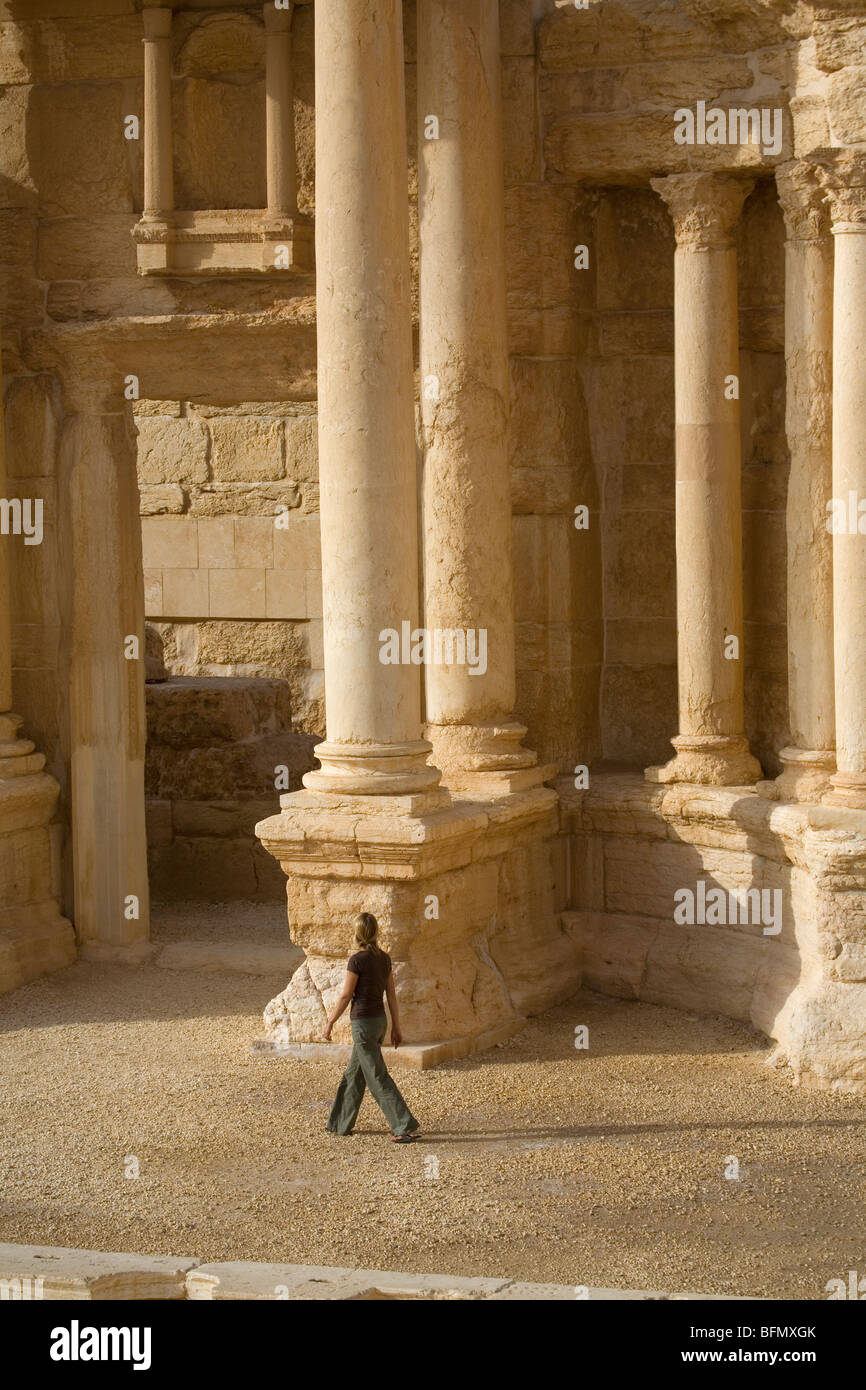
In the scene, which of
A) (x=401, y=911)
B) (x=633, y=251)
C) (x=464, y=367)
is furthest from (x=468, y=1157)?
(x=633, y=251)

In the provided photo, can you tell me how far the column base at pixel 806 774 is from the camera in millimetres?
11648

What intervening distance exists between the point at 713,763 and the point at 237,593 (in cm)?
756

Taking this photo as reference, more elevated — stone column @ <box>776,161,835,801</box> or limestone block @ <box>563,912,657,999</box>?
stone column @ <box>776,161,835,801</box>

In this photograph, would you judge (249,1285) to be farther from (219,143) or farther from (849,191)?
(219,143)

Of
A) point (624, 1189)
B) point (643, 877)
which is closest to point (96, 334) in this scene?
point (643, 877)

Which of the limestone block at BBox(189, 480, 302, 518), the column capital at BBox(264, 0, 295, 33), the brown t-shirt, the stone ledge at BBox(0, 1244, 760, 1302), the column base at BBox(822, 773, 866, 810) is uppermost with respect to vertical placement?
the column capital at BBox(264, 0, 295, 33)

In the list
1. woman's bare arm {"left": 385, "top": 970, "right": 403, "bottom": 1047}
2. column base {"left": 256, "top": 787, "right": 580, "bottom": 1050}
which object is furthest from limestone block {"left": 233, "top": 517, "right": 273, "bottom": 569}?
woman's bare arm {"left": 385, "top": 970, "right": 403, "bottom": 1047}

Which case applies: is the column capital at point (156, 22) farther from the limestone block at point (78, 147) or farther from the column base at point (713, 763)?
the column base at point (713, 763)

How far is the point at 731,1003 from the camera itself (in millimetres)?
11883

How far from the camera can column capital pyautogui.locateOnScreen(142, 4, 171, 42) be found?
13.2 m

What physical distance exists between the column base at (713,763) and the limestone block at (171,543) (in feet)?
25.4

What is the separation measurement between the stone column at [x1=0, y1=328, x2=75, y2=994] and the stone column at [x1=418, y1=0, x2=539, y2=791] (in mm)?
2993

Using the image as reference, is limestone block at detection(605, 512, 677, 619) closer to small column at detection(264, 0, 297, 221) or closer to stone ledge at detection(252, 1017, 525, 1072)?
small column at detection(264, 0, 297, 221)

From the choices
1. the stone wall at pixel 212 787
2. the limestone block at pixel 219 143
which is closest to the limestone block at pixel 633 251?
the limestone block at pixel 219 143
